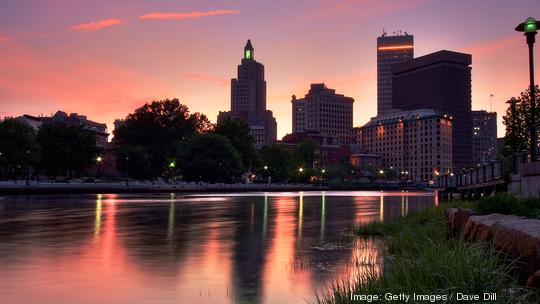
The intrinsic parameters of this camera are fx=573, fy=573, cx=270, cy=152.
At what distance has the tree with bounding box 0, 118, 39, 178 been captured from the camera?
105 metres

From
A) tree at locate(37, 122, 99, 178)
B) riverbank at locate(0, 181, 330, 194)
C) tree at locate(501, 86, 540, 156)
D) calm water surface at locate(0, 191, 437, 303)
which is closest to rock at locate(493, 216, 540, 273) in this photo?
calm water surface at locate(0, 191, 437, 303)

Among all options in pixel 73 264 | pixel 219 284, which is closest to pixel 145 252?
pixel 73 264

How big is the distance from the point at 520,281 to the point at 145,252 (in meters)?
12.7

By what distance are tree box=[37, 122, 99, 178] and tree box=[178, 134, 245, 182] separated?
28.2 m

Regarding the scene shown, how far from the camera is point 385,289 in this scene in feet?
25.3

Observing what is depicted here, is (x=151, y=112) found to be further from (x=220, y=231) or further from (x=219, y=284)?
(x=219, y=284)

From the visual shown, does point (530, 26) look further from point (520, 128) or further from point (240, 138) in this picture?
point (240, 138)

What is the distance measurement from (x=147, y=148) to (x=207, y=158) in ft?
76.1

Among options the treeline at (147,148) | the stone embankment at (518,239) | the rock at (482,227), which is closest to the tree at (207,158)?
the treeline at (147,148)

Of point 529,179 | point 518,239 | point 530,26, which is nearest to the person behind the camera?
point 518,239

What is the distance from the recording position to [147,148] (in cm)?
16125

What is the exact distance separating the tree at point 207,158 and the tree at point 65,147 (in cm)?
2820

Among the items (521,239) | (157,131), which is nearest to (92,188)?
(157,131)

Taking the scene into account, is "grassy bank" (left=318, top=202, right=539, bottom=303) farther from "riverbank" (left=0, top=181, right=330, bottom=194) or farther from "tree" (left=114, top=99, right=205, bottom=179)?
"tree" (left=114, top=99, right=205, bottom=179)
